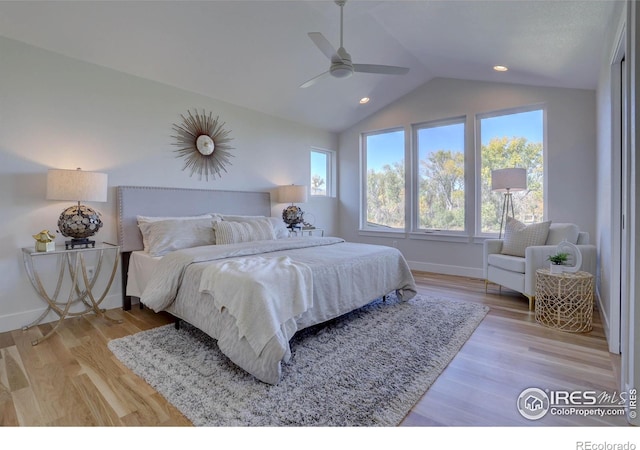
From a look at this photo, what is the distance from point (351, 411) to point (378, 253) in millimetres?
1737

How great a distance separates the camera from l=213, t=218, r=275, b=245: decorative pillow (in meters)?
3.33

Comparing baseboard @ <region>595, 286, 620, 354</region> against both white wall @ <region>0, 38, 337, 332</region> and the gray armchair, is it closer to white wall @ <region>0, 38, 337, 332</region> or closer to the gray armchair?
the gray armchair

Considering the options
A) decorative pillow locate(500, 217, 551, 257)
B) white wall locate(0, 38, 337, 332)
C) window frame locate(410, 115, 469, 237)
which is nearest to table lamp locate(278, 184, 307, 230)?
white wall locate(0, 38, 337, 332)

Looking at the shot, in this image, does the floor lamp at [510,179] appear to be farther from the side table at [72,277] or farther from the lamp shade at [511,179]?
the side table at [72,277]

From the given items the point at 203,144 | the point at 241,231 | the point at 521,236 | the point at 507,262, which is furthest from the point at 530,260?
the point at 203,144

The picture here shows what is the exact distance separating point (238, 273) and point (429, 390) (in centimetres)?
136

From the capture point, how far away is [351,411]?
159 cm

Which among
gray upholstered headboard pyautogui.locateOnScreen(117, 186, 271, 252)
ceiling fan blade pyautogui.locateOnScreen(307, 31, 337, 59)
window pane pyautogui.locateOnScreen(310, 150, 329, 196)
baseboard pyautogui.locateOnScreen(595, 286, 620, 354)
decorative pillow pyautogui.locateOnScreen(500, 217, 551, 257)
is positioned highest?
→ ceiling fan blade pyautogui.locateOnScreen(307, 31, 337, 59)

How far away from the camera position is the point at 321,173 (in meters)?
5.94

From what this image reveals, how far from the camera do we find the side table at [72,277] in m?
2.72

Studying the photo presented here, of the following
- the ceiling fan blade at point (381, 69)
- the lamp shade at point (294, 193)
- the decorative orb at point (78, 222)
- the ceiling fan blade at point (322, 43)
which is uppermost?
the ceiling fan blade at point (322, 43)

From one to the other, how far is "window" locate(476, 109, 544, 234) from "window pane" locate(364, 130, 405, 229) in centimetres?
128

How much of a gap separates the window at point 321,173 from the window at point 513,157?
8.69 feet

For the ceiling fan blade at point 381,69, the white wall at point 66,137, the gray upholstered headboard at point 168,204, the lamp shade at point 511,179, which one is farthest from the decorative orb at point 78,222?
the lamp shade at point 511,179
